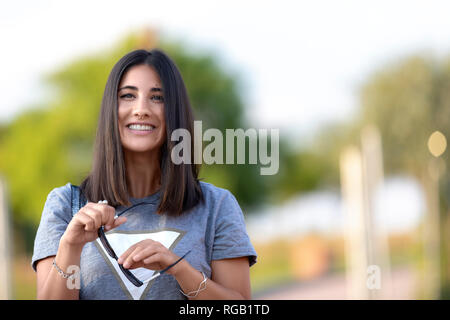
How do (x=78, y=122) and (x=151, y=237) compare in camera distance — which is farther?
(x=78, y=122)

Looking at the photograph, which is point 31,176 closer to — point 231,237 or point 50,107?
point 50,107

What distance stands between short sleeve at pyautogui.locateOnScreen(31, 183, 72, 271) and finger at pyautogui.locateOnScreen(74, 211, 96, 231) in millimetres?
323

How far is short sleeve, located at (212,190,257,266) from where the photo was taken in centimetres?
209

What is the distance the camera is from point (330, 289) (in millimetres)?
17297

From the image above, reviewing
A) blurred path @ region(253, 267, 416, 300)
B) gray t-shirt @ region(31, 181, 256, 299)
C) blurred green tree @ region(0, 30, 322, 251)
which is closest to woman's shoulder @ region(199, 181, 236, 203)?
gray t-shirt @ region(31, 181, 256, 299)

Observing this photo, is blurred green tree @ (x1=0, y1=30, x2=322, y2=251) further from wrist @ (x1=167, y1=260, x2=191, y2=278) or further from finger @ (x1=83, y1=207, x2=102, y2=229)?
finger @ (x1=83, y1=207, x2=102, y2=229)

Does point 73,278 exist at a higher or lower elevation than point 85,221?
lower

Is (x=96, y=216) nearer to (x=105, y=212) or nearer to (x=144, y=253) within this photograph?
(x=105, y=212)

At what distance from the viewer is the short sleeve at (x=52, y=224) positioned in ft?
6.53

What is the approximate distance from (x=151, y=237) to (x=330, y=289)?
16.0m

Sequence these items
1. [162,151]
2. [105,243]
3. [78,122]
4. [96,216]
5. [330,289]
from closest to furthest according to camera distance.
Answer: [96,216] → [105,243] → [162,151] → [330,289] → [78,122]

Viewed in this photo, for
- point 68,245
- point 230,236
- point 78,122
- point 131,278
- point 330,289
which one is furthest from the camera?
point 78,122

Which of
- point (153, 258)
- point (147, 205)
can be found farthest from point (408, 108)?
point (153, 258)
